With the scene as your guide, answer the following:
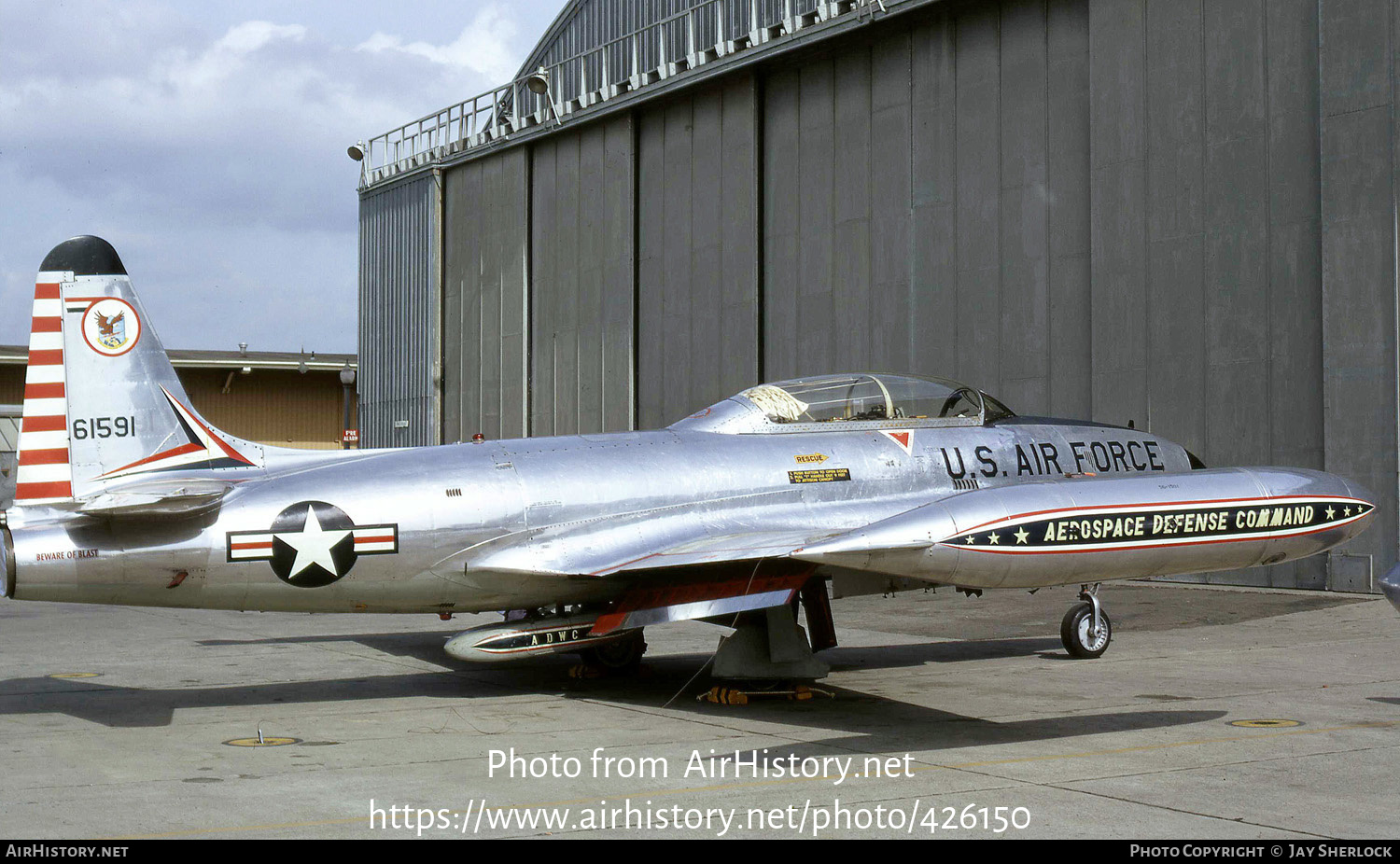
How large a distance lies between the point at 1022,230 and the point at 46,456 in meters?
16.1

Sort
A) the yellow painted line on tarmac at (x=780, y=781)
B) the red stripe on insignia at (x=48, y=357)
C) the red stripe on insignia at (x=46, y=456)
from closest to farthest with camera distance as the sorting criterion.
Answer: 1. the yellow painted line on tarmac at (x=780, y=781)
2. the red stripe on insignia at (x=46, y=456)
3. the red stripe on insignia at (x=48, y=357)

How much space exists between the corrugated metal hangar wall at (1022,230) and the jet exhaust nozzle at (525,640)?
1164cm

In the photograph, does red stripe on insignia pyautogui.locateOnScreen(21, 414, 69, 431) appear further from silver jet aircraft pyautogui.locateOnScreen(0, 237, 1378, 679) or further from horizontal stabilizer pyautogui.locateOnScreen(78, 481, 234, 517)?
horizontal stabilizer pyautogui.locateOnScreen(78, 481, 234, 517)

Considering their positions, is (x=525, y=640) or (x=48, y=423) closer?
(x=48, y=423)

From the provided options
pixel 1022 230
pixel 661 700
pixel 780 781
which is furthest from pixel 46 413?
pixel 1022 230

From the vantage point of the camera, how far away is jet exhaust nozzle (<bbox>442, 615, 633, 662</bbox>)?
420 inches

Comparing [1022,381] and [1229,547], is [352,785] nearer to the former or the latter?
[1229,547]

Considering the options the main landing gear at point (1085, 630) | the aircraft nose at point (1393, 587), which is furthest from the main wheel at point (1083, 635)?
the aircraft nose at point (1393, 587)

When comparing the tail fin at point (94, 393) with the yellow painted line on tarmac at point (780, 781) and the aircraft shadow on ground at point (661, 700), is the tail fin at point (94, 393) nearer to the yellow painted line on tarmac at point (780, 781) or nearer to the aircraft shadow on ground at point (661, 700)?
the aircraft shadow on ground at point (661, 700)

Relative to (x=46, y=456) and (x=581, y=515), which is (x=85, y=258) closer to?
(x=46, y=456)

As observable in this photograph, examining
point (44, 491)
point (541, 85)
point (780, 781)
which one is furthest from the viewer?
point (541, 85)

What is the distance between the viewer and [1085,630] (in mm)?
13547

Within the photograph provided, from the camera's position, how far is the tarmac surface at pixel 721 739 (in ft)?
22.5

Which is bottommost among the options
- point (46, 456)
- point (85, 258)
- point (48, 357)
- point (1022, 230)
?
point (46, 456)
